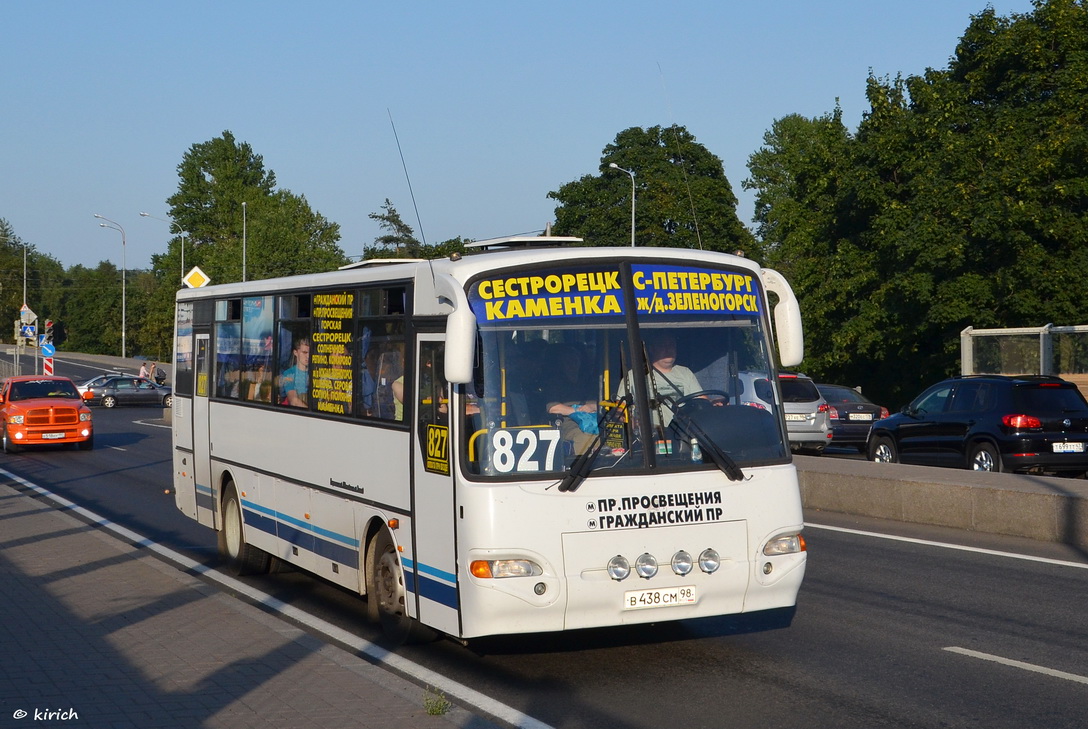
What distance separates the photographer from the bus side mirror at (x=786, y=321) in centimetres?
870

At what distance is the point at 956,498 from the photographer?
15.7 metres

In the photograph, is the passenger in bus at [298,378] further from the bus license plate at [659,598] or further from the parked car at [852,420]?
the parked car at [852,420]

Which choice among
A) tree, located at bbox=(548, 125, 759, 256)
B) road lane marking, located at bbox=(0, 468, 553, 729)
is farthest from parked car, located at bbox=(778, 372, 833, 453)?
tree, located at bbox=(548, 125, 759, 256)

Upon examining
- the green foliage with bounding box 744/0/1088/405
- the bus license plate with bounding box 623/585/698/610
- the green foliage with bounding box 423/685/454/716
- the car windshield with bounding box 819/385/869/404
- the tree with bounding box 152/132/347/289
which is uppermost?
the tree with bounding box 152/132/347/289

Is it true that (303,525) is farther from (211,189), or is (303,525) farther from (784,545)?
(211,189)

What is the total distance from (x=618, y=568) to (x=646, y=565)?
0.18 metres

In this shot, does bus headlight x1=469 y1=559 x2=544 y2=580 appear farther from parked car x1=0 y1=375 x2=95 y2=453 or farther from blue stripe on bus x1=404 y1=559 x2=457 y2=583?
parked car x1=0 y1=375 x2=95 y2=453

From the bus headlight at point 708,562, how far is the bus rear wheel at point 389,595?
1986mm

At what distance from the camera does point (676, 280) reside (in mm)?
8516

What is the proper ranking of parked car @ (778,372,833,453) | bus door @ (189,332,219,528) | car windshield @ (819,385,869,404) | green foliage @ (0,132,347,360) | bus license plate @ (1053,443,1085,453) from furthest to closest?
green foliage @ (0,132,347,360), car windshield @ (819,385,869,404), parked car @ (778,372,833,453), bus license plate @ (1053,443,1085,453), bus door @ (189,332,219,528)

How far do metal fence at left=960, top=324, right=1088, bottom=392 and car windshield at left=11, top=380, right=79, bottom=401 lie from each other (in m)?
21.6

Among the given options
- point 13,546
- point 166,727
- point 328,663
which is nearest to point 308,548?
point 328,663

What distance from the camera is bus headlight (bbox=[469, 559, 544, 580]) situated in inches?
301

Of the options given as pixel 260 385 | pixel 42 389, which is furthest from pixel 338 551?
pixel 42 389
